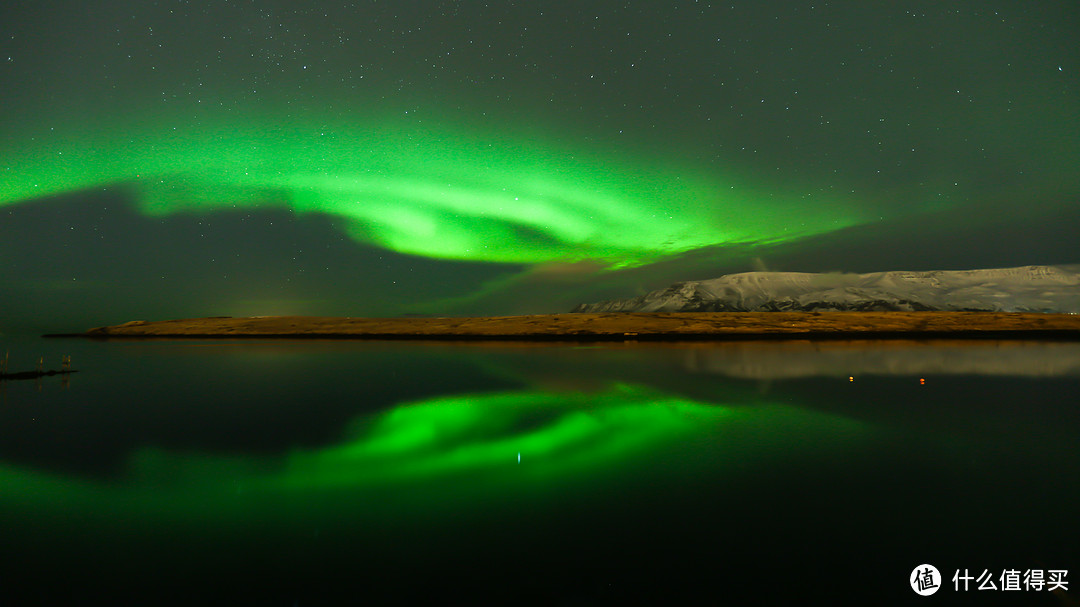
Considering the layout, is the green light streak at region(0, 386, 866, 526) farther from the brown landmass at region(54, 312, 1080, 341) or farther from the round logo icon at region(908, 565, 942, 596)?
the brown landmass at region(54, 312, 1080, 341)

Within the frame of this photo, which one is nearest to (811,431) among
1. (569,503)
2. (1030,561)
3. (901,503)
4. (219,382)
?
(901,503)

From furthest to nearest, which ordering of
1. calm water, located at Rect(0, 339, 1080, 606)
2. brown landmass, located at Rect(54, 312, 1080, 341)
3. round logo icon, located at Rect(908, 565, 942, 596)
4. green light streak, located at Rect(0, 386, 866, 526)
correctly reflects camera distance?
brown landmass, located at Rect(54, 312, 1080, 341), green light streak, located at Rect(0, 386, 866, 526), calm water, located at Rect(0, 339, 1080, 606), round logo icon, located at Rect(908, 565, 942, 596)

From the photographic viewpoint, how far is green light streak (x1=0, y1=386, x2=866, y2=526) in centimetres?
1462

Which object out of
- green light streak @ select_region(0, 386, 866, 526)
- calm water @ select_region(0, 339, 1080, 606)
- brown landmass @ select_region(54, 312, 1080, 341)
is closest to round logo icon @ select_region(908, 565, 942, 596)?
calm water @ select_region(0, 339, 1080, 606)

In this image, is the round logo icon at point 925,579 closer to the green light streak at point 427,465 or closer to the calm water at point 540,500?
the calm water at point 540,500

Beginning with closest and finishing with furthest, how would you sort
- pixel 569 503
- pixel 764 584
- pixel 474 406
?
pixel 764 584, pixel 569 503, pixel 474 406

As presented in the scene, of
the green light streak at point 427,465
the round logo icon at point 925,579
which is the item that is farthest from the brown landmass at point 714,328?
the round logo icon at point 925,579

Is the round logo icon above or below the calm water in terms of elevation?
below

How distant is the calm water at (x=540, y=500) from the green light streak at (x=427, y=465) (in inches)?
5.0

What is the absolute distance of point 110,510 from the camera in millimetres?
14492

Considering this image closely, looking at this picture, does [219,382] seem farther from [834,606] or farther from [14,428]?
[834,606]

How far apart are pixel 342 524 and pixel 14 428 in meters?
24.8

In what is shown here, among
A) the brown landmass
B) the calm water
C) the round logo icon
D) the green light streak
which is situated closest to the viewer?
the round logo icon

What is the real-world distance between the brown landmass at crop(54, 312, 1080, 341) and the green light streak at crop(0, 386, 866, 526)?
340 feet
